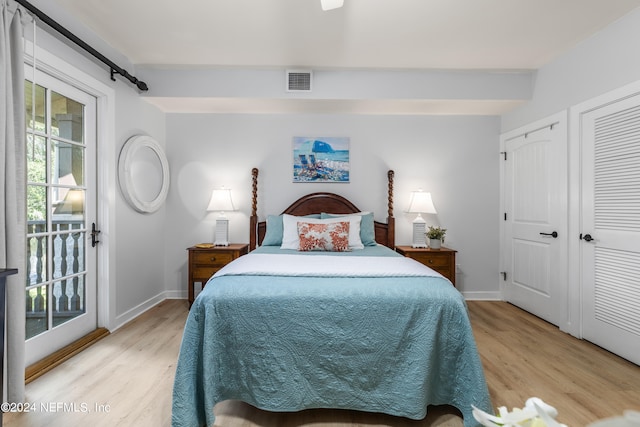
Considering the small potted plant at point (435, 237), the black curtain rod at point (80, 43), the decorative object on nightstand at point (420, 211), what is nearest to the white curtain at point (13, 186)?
the black curtain rod at point (80, 43)

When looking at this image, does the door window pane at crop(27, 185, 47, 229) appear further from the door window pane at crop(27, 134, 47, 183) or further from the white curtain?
the white curtain

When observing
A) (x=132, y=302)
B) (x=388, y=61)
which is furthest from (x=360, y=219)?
(x=132, y=302)

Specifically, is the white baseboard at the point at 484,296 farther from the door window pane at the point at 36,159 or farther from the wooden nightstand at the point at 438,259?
the door window pane at the point at 36,159

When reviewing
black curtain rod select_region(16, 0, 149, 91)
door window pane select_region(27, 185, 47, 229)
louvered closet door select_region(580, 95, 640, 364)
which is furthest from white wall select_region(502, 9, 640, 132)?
door window pane select_region(27, 185, 47, 229)

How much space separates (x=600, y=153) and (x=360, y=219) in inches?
85.6

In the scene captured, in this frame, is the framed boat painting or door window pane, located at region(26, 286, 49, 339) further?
the framed boat painting

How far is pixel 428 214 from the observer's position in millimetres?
4016

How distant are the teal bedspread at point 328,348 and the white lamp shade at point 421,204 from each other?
2.12m

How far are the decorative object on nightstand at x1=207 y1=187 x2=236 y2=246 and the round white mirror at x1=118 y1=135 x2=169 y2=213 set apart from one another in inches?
24.4

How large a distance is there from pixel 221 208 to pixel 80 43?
1.91 metres

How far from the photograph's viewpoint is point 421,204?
3736 mm

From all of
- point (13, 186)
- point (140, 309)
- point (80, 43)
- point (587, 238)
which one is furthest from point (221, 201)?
point (587, 238)

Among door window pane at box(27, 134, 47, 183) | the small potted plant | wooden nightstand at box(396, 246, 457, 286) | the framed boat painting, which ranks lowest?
wooden nightstand at box(396, 246, 457, 286)

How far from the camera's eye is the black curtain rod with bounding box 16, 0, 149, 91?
1.99m
